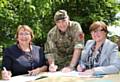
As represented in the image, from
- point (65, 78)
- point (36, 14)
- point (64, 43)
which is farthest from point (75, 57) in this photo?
point (36, 14)

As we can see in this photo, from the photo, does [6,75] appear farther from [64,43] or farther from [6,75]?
[64,43]

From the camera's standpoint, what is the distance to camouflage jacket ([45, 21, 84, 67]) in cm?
510

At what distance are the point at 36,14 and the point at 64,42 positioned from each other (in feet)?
29.3

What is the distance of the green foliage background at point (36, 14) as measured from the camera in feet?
42.9

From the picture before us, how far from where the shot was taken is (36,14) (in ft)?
45.8

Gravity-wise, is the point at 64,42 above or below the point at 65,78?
above

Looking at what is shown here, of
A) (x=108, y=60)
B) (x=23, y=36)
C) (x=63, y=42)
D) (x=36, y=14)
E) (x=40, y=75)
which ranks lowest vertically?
(x=36, y=14)

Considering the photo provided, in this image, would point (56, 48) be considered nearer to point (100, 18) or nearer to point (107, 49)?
point (107, 49)

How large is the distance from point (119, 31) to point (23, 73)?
609 inches

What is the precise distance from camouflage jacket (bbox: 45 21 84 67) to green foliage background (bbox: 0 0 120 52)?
6.63 m

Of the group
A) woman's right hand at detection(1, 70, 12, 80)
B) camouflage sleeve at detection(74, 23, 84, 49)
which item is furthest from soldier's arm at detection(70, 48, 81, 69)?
woman's right hand at detection(1, 70, 12, 80)

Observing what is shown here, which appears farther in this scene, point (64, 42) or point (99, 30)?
point (64, 42)

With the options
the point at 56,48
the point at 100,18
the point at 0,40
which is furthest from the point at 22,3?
the point at 56,48

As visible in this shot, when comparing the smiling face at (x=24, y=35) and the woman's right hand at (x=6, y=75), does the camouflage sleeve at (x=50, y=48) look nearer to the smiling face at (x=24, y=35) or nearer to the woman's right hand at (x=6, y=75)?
the smiling face at (x=24, y=35)
